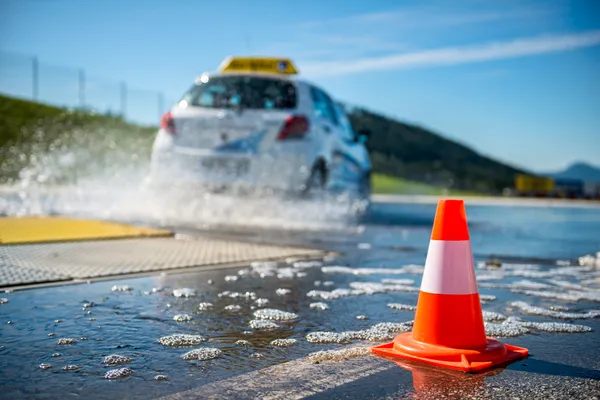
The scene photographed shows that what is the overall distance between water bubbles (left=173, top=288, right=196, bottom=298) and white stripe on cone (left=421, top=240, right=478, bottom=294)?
192 centimetres

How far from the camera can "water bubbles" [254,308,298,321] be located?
430cm

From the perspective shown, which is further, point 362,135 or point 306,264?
point 362,135

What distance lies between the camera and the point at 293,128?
32.0 feet

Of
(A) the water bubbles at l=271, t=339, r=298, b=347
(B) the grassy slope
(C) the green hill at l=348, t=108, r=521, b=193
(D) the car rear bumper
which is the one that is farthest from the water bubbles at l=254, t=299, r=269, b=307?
(C) the green hill at l=348, t=108, r=521, b=193

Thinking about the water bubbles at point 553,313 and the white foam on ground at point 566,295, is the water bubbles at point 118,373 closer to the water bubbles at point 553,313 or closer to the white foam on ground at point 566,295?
the water bubbles at point 553,313

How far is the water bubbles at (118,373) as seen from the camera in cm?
304

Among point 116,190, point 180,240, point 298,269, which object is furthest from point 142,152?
point 298,269

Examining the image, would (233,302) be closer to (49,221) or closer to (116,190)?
(49,221)

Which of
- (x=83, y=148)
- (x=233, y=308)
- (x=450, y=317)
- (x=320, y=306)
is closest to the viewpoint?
(x=450, y=317)

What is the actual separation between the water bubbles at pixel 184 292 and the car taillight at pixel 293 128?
481 cm

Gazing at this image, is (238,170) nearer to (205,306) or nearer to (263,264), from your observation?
(263,264)

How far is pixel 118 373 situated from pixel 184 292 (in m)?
2.01

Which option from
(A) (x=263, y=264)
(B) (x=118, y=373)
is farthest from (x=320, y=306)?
(A) (x=263, y=264)

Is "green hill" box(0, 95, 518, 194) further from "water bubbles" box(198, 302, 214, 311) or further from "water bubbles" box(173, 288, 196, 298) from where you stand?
"water bubbles" box(198, 302, 214, 311)
